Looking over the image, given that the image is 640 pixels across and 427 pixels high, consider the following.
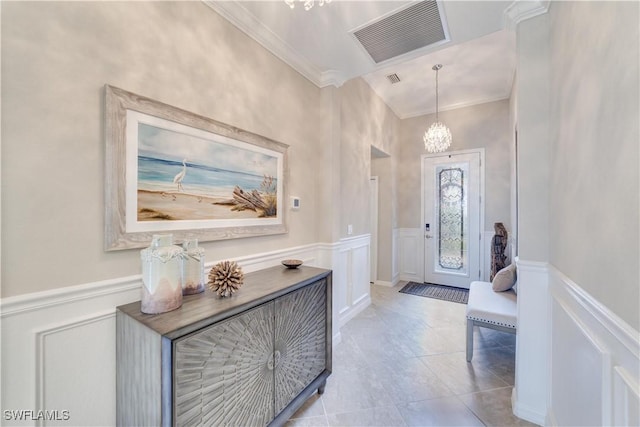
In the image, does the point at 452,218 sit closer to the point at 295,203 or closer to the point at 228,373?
the point at 295,203

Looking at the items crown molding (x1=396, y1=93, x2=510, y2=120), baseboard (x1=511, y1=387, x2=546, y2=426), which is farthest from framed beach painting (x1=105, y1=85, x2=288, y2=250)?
crown molding (x1=396, y1=93, x2=510, y2=120)

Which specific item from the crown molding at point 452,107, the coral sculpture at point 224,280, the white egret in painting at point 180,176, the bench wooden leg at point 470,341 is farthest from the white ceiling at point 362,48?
the bench wooden leg at point 470,341

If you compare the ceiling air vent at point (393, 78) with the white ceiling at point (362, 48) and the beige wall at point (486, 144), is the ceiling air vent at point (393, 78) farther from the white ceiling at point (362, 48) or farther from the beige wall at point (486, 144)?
the beige wall at point (486, 144)

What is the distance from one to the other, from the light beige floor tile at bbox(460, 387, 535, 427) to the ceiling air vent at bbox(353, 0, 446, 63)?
9.15 ft

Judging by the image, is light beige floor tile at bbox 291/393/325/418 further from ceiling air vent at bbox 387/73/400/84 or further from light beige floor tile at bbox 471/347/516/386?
ceiling air vent at bbox 387/73/400/84

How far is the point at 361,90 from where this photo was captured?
344 cm

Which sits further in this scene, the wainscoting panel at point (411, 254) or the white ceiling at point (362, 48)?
the wainscoting panel at point (411, 254)

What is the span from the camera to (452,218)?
4.48 m

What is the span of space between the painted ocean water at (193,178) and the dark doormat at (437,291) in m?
3.45

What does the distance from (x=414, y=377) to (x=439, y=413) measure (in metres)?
0.38

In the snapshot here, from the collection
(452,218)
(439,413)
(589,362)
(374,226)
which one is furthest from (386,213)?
(589,362)

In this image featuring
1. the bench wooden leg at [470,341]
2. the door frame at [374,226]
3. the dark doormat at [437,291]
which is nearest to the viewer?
the bench wooden leg at [470,341]

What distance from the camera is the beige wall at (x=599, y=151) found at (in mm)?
745

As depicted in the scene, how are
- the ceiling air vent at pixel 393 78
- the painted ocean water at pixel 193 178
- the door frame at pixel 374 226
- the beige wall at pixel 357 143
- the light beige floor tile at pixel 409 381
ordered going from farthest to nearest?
the door frame at pixel 374 226
the ceiling air vent at pixel 393 78
the beige wall at pixel 357 143
the light beige floor tile at pixel 409 381
the painted ocean water at pixel 193 178
